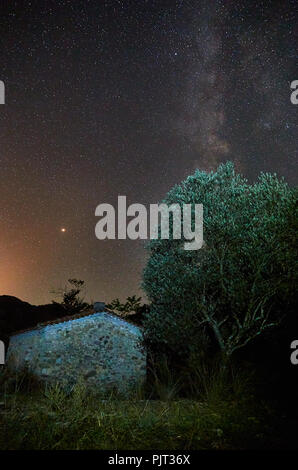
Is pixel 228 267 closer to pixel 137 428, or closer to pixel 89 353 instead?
pixel 137 428

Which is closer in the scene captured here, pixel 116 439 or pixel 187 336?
pixel 116 439

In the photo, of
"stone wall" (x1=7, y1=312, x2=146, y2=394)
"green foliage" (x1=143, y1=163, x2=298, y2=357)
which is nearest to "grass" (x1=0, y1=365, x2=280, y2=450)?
"green foliage" (x1=143, y1=163, x2=298, y2=357)

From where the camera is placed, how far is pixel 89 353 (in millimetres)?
18656

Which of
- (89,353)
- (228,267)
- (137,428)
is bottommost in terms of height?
(89,353)

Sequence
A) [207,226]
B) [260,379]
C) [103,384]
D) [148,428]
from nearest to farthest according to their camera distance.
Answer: [148,428]
[260,379]
[207,226]
[103,384]

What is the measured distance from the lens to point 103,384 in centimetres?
1850

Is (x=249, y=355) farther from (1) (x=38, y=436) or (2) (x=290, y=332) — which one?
(1) (x=38, y=436)

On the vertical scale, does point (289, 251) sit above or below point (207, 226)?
below

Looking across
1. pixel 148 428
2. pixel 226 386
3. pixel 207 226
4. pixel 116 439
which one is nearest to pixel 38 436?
pixel 116 439

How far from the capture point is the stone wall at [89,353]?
1805 cm

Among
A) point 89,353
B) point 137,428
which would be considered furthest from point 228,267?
point 89,353

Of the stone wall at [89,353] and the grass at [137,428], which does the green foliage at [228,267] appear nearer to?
the stone wall at [89,353]

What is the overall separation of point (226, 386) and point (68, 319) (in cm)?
1198

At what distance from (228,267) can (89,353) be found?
9806mm
